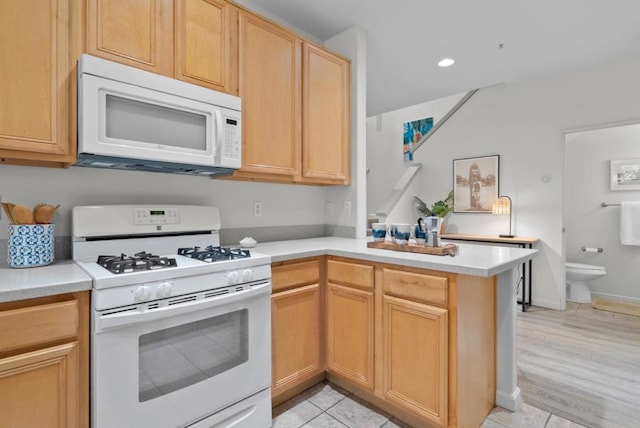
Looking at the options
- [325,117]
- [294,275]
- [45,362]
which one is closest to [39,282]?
[45,362]

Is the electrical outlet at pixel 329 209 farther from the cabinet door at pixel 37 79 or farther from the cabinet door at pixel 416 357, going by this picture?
the cabinet door at pixel 37 79

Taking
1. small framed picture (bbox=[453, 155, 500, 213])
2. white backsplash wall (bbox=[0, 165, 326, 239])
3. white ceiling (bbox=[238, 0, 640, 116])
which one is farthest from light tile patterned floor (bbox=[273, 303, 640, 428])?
white ceiling (bbox=[238, 0, 640, 116])

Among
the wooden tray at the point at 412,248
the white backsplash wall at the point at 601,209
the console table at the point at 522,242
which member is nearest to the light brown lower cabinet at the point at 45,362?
the wooden tray at the point at 412,248

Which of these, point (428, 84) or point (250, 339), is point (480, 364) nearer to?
point (250, 339)

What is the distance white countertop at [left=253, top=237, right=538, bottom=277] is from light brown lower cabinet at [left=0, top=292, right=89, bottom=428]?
0.90 meters

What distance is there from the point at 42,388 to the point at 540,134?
15.6 ft

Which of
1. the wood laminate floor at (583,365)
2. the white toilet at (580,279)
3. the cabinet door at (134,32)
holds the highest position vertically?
the cabinet door at (134,32)

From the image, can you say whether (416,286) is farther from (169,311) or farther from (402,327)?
(169,311)

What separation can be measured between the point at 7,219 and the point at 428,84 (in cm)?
392

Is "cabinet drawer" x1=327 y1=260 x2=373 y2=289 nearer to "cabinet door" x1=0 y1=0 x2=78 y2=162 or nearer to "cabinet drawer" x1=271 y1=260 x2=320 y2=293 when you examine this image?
"cabinet drawer" x1=271 y1=260 x2=320 y2=293

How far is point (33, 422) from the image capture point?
3.69 ft

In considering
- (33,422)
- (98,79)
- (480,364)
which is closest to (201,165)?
→ (98,79)

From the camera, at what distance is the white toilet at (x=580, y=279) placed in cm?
386

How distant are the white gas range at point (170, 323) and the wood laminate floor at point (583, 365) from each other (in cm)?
176
